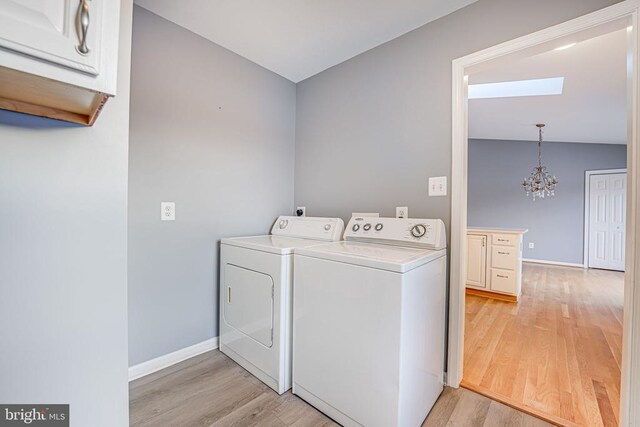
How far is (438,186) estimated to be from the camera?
69.3 inches

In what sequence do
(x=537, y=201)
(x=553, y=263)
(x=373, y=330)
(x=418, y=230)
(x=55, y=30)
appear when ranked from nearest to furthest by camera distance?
1. (x=55, y=30)
2. (x=373, y=330)
3. (x=418, y=230)
4. (x=553, y=263)
5. (x=537, y=201)

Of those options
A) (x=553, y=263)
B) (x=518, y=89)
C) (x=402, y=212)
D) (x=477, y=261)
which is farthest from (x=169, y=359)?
(x=553, y=263)

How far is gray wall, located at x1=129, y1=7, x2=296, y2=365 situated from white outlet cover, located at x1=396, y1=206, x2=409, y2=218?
115cm

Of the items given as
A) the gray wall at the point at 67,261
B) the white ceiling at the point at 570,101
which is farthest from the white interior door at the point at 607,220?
the gray wall at the point at 67,261

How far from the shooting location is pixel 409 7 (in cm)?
168

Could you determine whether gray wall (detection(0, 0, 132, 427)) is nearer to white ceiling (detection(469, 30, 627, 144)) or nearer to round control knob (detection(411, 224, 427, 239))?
round control knob (detection(411, 224, 427, 239))

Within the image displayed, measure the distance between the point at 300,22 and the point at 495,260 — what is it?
3384mm

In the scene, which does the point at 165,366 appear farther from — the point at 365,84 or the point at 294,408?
the point at 365,84

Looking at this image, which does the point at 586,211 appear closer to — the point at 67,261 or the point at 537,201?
the point at 537,201

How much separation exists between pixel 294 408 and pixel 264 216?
1.45m

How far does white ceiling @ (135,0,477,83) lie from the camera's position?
1.67m

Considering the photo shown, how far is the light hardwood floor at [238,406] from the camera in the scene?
1.39 metres

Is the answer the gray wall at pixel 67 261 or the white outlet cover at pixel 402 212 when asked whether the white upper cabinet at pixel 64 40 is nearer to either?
the gray wall at pixel 67 261

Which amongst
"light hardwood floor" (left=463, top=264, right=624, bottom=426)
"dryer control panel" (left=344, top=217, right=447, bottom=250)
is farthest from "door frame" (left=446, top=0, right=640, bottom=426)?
"light hardwood floor" (left=463, top=264, right=624, bottom=426)
